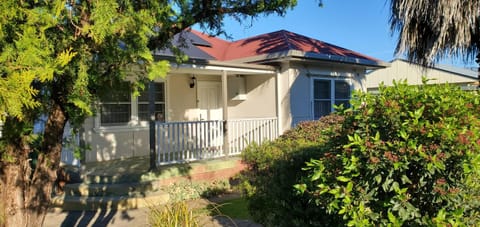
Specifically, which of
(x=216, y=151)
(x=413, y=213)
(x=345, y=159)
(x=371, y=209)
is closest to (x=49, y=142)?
(x=345, y=159)

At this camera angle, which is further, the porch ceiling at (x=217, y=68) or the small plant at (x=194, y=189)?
the porch ceiling at (x=217, y=68)

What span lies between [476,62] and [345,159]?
9.22 metres

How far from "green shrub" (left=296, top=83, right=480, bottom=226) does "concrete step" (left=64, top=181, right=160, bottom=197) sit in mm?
5509

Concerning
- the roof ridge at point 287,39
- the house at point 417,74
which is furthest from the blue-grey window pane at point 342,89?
the house at point 417,74

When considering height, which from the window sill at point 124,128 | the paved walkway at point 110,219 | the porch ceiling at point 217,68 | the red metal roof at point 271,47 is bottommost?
the paved walkway at point 110,219

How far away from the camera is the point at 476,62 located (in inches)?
409

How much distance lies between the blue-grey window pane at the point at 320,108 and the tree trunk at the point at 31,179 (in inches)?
417

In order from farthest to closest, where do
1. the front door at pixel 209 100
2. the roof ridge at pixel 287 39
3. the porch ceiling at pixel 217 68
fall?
the front door at pixel 209 100
the roof ridge at pixel 287 39
the porch ceiling at pixel 217 68

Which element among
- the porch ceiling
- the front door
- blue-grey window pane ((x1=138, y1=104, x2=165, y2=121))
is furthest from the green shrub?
the front door

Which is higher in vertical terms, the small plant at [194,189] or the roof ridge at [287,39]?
the roof ridge at [287,39]

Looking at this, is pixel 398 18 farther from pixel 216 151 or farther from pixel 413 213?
pixel 413 213

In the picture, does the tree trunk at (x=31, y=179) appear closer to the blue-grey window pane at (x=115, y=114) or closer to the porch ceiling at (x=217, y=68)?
the porch ceiling at (x=217, y=68)

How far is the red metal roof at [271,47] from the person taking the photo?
1298 cm

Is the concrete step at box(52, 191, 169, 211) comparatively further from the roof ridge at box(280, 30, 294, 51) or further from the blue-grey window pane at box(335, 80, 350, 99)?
the blue-grey window pane at box(335, 80, 350, 99)
